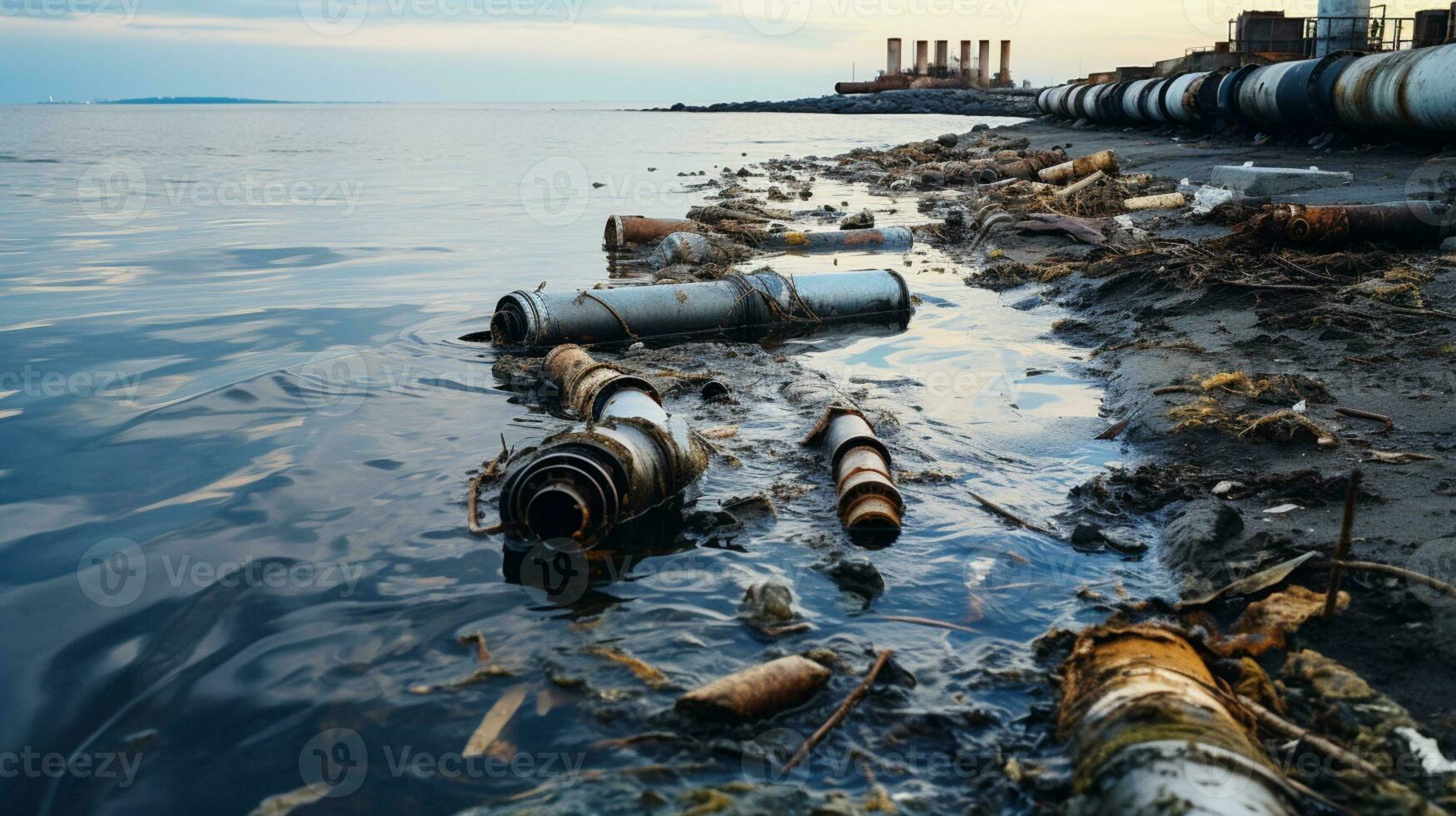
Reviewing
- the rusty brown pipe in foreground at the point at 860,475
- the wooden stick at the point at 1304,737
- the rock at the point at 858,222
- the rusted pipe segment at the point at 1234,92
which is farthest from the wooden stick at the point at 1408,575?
the rusted pipe segment at the point at 1234,92

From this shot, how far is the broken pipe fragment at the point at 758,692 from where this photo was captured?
2.92m

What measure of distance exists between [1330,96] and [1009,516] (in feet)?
53.8

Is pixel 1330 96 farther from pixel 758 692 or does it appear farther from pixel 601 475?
pixel 758 692

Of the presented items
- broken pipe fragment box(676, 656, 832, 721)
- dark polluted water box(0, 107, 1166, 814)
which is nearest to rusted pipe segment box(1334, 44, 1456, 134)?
dark polluted water box(0, 107, 1166, 814)

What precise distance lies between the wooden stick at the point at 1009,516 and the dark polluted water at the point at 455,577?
0.20 feet

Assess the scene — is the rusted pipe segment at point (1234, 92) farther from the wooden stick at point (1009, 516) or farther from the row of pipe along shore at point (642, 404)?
the wooden stick at point (1009, 516)

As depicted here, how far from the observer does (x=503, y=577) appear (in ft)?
12.9

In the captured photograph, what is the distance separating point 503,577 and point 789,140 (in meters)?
45.0

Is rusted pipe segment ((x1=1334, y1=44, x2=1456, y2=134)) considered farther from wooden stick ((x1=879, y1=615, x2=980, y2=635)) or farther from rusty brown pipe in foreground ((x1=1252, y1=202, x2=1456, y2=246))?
wooden stick ((x1=879, y1=615, x2=980, y2=635))

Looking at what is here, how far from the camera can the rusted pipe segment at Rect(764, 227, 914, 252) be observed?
13.0 meters

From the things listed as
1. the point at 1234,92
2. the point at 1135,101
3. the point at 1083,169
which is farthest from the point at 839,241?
the point at 1135,101

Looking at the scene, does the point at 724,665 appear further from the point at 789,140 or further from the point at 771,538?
the point at 789,140

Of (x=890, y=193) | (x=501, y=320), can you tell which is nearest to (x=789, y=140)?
(x=890, y=193)

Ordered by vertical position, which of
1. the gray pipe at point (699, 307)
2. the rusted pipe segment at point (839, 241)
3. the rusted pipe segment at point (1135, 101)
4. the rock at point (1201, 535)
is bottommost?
the rock at point (1201, 535)
